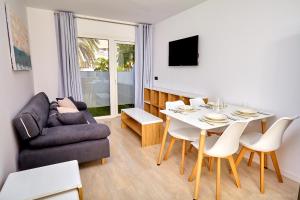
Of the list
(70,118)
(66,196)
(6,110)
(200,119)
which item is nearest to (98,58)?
(70,118)

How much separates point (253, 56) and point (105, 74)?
130 inches

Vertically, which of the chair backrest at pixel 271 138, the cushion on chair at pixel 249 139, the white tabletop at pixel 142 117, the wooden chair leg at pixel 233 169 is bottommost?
the wooden chair leg at pixel 233 169

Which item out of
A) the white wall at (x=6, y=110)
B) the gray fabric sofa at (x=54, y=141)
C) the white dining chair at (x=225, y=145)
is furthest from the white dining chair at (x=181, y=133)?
the white wall at (x=6, y=110)

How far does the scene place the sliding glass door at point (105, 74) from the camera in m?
4.26

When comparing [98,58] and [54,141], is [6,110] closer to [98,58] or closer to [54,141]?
[54,141]

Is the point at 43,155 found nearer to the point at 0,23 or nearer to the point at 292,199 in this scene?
the point at 0,23

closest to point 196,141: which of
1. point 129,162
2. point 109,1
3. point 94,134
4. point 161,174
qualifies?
point 161,174

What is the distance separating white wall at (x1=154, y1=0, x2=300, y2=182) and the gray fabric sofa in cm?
201

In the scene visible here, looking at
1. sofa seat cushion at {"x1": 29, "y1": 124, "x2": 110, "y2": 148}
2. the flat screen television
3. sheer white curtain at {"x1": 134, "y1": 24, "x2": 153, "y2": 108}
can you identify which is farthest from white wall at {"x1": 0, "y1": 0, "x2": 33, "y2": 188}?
sheer white curtain at {"x1": 134, "y1": 24, "x2": 153, "y2": 108}

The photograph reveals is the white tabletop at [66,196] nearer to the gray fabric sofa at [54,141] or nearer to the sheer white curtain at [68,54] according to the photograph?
the gray fabric sofa at [54,141]

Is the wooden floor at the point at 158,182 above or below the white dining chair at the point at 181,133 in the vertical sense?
below

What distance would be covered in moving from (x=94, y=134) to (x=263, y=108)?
2200 millimetres

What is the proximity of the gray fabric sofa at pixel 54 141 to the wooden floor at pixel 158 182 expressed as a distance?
0.26 m

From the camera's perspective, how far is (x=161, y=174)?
216 centimetres
